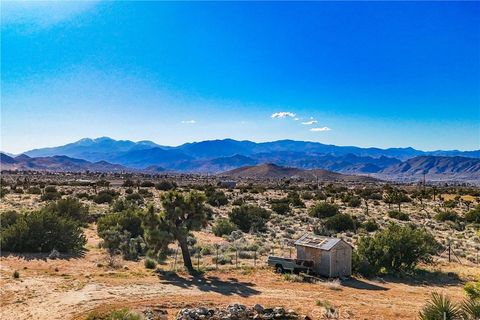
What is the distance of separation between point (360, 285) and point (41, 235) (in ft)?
63.9

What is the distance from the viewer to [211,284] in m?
21.2

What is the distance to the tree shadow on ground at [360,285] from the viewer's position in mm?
21750

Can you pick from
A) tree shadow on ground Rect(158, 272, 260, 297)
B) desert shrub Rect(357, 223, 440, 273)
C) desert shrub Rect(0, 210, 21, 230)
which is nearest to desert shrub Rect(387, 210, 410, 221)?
desert shrub Rect(357, 223, 440, 273)

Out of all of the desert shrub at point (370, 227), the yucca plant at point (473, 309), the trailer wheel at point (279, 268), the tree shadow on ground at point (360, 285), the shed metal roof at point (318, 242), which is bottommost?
the tree shadow on ground at point (360, 285)

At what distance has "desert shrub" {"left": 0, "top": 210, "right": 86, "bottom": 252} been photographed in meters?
27.1

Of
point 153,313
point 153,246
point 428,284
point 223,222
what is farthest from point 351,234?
point 153,313

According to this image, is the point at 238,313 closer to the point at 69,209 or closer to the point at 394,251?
the point at 394,251

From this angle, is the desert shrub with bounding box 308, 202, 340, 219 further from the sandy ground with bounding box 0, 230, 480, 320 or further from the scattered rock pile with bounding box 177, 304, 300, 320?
the scattered rock pile with bounding box 177, 304, 300, 320

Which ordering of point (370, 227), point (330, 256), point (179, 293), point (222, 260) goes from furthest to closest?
point (370, 227) → point (222, 260) → point (330, 256) → point (179, 293)

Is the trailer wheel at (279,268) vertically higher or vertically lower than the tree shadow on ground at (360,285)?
higher

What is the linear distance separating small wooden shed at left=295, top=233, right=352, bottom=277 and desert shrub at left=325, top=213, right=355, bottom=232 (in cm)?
1417

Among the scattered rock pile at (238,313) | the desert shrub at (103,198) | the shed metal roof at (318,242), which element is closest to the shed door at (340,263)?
the shed metal roof at (318,242)

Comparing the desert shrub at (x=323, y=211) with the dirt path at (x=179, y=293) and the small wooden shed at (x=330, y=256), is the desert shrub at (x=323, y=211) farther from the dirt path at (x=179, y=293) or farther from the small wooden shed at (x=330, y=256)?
the dirt path at (x=179, y=293)

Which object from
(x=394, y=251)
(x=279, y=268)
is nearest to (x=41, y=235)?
(x=279, y=268)
